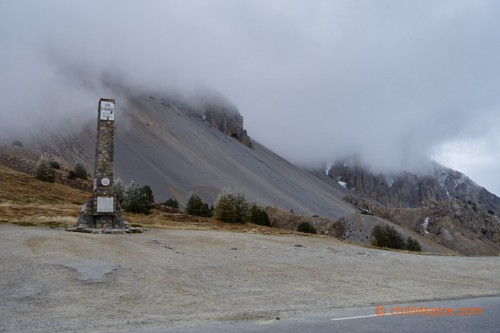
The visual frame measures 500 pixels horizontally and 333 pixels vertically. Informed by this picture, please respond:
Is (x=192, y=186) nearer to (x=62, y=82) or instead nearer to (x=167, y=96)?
(x=62, y=82)

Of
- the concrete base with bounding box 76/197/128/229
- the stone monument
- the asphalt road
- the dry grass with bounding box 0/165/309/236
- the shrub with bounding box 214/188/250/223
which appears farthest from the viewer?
the shrub with bounding box 214/188/250/223

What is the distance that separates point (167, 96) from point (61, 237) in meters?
111

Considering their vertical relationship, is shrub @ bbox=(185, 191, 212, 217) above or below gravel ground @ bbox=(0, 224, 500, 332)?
above

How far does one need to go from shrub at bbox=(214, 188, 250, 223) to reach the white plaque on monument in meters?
15.2

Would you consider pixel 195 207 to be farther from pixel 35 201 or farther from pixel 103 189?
pixel 103 189

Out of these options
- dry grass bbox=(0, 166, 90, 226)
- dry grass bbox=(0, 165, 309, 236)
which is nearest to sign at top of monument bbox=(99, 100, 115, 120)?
dry grass bbox=(0, 165, 309, 236)

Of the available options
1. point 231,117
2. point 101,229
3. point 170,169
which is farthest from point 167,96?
point 101,229

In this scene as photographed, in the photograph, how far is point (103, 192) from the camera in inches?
941

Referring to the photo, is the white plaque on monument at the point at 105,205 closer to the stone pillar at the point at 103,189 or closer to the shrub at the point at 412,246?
the stone pillar at the point at 103,189

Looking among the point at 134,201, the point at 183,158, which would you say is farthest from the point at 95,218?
the point at 183,158

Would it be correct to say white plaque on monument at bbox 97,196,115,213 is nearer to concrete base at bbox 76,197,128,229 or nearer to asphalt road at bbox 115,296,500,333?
concrete base at bbox 76,197,128,229

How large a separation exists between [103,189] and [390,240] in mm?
29969

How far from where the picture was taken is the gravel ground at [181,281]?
30.1ft

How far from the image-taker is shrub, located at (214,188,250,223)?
38.2 meters
